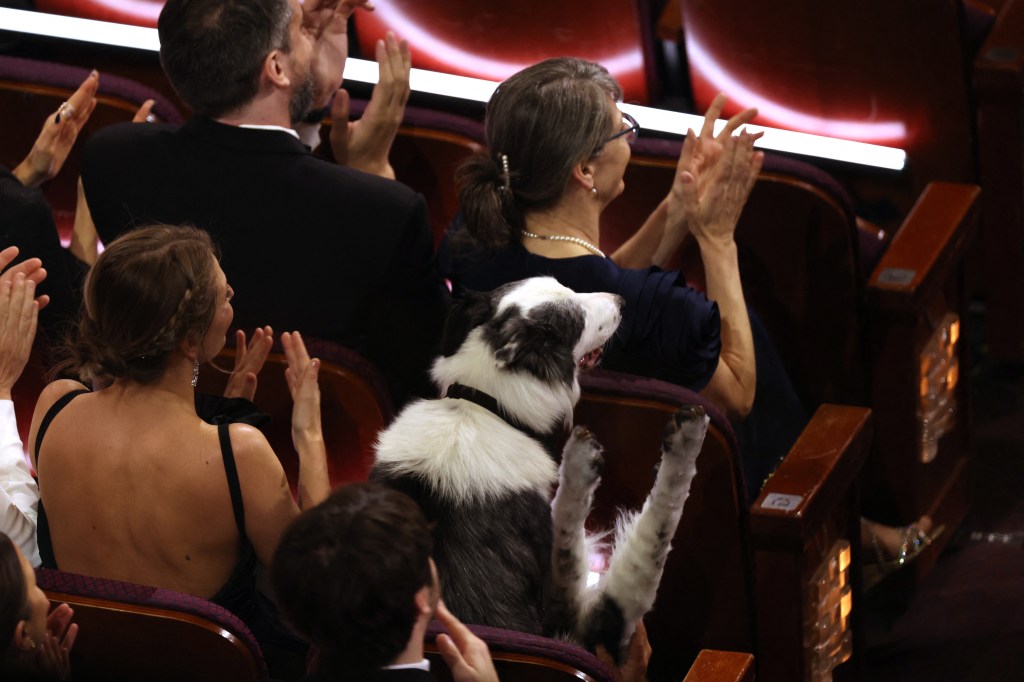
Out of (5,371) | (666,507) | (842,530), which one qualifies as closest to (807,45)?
(842,530)

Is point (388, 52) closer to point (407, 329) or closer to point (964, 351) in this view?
point (407, 329)

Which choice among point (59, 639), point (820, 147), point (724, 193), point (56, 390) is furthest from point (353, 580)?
point (820, 147)

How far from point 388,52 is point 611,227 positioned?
1.65 ft

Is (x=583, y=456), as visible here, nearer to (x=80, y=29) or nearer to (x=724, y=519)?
(x=724, y=519)

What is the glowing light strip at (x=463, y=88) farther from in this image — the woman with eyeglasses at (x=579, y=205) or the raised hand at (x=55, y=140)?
the raised hand at (x=55, y=140)

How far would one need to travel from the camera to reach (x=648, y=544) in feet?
5.79

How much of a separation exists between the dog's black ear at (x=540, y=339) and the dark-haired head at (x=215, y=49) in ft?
2.17

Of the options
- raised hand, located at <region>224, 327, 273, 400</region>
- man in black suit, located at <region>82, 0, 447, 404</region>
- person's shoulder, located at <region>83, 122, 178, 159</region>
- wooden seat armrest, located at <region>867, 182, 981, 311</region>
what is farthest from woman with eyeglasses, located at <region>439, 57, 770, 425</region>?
person's shoulder, located at <region>83, 122, 178, 159</region>

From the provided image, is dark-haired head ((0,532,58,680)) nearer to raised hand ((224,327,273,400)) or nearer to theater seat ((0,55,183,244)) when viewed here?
raised hand ((224,327,273,400))

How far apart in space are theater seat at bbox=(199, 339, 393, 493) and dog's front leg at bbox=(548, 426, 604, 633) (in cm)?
28

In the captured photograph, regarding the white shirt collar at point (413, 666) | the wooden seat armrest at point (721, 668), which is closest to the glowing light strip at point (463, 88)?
the wooden seat armrest at point (721, 668)

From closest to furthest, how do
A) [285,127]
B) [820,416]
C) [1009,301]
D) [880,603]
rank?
[820,416] < [285,127] < [880,603] < [1009,301]

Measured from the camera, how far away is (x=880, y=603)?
8.00ft

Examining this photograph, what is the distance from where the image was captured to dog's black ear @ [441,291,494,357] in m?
1.84
